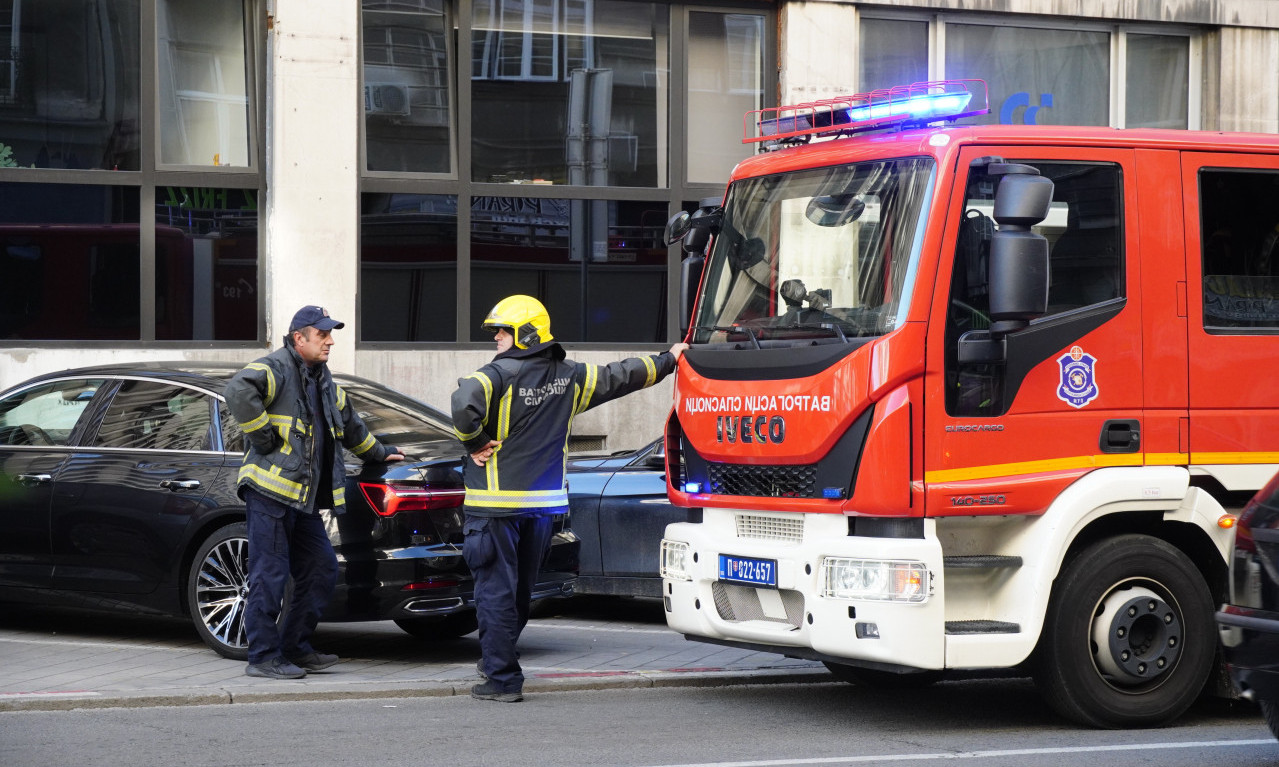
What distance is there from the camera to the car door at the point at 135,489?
8805 millimetres

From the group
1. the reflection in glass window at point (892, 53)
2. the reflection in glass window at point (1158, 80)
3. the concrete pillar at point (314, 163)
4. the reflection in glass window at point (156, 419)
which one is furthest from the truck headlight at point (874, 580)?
the reflection in glass window at point (1158, 80)

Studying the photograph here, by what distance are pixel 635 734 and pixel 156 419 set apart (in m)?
3.68

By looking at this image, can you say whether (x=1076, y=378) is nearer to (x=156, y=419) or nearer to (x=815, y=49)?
(x=156, y=419)

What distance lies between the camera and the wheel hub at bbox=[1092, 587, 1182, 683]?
7004 millimetres

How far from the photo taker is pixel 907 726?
24.1ft

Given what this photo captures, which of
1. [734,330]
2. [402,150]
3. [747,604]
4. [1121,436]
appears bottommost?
[747,604]

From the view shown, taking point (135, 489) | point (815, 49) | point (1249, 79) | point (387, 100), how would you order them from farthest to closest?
point (1249, 79), point (815, 49), point (387, 100), point (135, 489)

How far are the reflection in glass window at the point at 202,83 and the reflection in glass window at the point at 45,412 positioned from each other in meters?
5.87

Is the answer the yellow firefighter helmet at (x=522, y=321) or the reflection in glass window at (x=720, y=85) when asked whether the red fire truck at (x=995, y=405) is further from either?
the reflection in glass window at (x=720, y=85)

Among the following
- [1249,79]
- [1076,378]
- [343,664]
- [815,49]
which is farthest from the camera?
[1249,79]

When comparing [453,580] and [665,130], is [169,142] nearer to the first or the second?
[665,130]

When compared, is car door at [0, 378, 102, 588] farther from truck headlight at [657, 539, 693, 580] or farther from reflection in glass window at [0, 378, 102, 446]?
truck headlight at [657, 539, 693, 580]

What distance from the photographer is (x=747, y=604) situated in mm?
7363

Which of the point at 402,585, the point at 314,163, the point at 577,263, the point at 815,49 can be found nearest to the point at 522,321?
the point at 402,585
